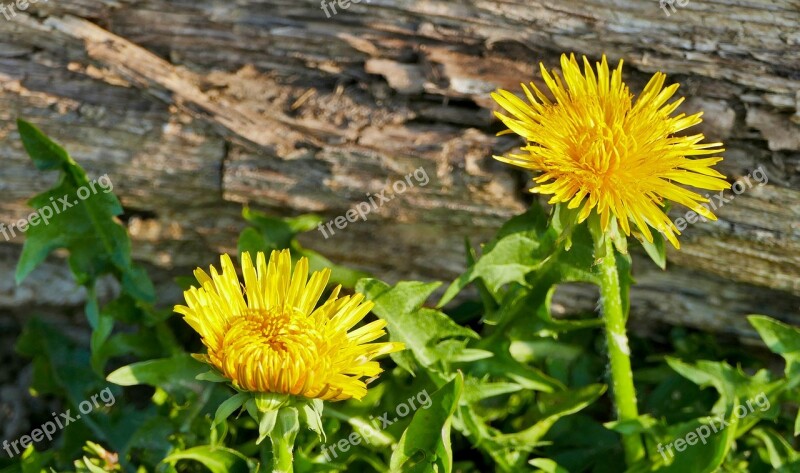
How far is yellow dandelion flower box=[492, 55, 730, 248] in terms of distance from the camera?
2.71 metres

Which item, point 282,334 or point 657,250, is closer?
point 282,334

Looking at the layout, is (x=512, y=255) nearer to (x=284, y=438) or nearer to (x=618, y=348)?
(x=618, y=348)

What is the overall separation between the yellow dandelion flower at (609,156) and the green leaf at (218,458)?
1397mm

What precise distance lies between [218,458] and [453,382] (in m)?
0.88

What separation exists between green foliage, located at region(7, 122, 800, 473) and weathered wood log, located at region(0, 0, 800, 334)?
9.9 inches

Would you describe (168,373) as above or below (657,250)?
below

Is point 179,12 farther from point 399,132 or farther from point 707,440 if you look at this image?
Answer: point 707,440

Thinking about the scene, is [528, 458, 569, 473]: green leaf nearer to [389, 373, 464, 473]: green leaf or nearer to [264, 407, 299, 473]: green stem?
[389, 373, 464, 473]: green leaf

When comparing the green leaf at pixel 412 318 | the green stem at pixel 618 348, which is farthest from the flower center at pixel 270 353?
the green stem at pixel 618 348

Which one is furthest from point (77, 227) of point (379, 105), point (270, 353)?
point (270, 353)

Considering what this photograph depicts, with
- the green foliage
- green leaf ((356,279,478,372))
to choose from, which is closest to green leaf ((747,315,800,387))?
the green foliage

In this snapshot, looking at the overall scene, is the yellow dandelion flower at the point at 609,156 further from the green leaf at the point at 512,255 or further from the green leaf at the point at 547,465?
the green leaf at the point at 547,465

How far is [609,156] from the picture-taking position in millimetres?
2729

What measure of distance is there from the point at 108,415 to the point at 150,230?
2.64ft
